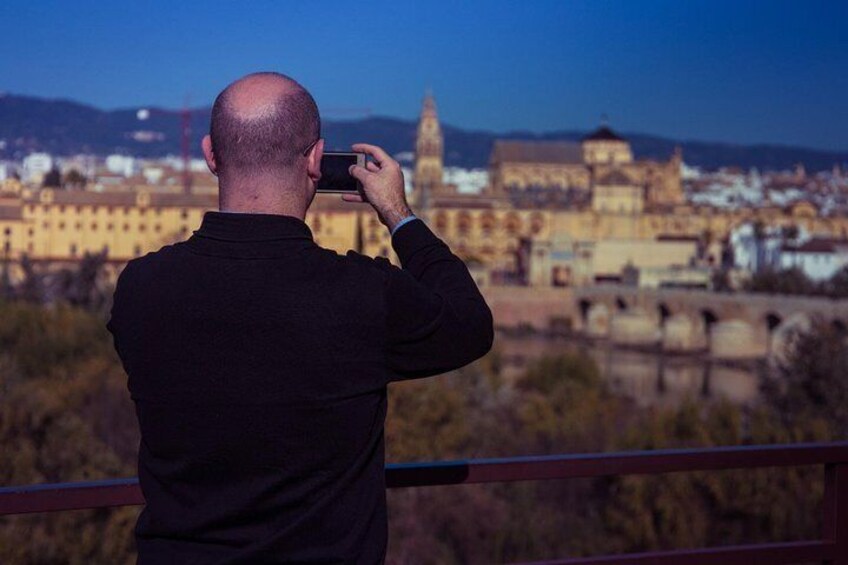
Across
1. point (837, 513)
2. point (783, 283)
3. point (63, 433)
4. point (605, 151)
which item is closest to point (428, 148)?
point (605, 151)

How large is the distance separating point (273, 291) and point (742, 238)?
4407cm

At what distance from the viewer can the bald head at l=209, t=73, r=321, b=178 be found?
1327 millimetres

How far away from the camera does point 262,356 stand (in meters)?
1.32

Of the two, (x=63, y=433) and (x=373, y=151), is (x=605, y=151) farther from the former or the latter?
(x=373, y=151)

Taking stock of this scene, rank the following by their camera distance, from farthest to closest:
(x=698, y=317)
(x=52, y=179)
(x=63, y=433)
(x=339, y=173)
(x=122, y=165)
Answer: (x=122, y=165)
(x=698, y=317)
(x=52, y=179)
(x=63, y=433)
(x=339, y=173)

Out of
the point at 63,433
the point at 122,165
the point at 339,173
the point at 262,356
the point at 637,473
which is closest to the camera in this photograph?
the point at 262,356

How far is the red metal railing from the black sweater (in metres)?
0.37

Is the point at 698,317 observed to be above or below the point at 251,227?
below

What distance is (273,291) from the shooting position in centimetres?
132

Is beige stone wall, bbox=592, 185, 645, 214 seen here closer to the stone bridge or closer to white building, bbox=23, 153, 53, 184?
the stone bridge

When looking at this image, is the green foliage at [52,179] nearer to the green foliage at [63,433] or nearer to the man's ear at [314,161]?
the green foliage at [63,433]

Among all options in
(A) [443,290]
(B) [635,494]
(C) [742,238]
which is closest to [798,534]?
(B) [635,494]

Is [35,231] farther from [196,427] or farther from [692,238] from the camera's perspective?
[196,427]

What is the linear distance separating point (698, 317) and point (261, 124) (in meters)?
32.4
